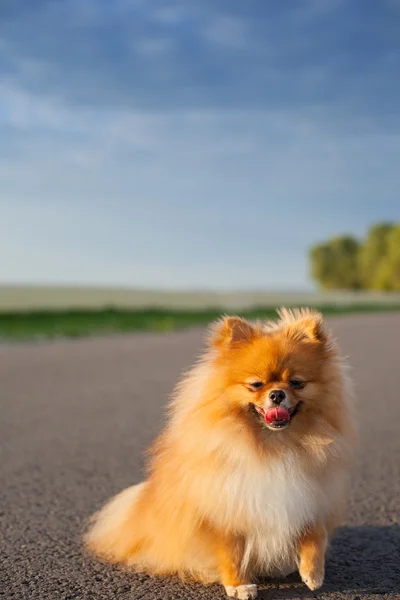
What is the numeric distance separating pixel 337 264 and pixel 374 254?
411 centimetres

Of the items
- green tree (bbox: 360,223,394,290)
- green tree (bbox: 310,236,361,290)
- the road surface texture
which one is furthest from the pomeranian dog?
green tree (bbox: 310,236,361,290)

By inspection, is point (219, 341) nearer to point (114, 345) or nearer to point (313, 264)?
point (114, 345)

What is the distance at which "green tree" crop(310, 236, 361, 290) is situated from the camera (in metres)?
83.6

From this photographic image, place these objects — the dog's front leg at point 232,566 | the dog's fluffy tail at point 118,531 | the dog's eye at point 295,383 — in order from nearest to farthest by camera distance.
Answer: the dog's eye at point 295,383 → the dog's front leg at point 232,566 → the dog's fluffy tail at point 118,531

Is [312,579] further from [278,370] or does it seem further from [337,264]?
[337,264]

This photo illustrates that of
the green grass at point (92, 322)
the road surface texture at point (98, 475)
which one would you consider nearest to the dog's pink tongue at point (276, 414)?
the road surface texture at point (98, 475)

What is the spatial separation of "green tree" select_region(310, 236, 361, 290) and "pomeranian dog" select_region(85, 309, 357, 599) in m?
80.3

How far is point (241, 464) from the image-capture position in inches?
151

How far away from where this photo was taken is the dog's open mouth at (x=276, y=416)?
3715 mm

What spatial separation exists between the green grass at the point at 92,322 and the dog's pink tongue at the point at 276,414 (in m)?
17.2

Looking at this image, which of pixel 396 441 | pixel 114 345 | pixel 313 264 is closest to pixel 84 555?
pixel 396 441

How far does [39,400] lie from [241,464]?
7649 mm

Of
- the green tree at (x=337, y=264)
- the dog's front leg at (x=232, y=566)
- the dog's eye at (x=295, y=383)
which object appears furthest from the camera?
the green tree at (x=337, y=264)

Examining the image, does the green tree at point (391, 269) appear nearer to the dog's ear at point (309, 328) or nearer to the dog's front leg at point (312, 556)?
the dog's ear at point (309, 328)
